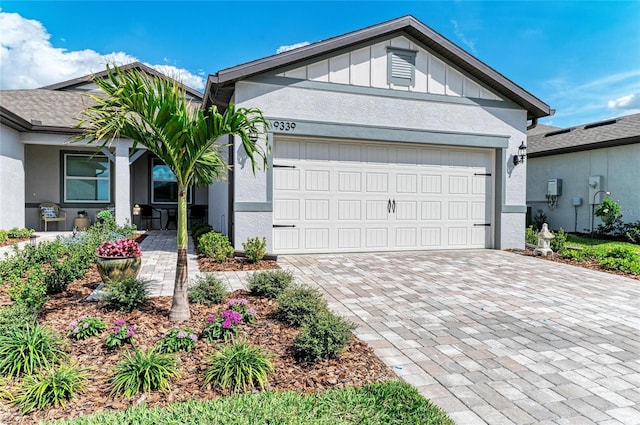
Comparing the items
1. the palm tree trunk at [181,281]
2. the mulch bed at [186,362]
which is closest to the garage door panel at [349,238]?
the mulch bed at [186,362]

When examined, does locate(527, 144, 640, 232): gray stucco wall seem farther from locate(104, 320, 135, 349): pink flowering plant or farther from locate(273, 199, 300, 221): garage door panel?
locate(104, 320, 135, 349): pink flowering plant

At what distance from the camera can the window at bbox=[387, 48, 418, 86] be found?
27.9ft

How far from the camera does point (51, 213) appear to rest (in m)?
12.3

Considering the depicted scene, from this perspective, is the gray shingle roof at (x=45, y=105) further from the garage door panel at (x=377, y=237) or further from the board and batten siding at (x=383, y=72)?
the garage door panel at (x=377, y=237)

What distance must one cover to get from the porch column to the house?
102 inches

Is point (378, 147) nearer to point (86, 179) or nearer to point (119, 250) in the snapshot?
point (119, 250)

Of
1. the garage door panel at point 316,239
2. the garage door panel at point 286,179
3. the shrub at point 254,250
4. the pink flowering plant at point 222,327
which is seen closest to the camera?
the pink flowering plant at point 222,327

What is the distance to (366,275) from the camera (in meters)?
6.39

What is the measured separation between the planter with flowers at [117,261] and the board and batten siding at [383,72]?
4.62 metres

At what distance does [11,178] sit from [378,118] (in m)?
10.0

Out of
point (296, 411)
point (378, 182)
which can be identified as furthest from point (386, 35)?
point (296, 411)

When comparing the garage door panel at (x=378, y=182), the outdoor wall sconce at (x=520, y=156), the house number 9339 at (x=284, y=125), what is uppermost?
the house number 9339 at (x=284, y=125)

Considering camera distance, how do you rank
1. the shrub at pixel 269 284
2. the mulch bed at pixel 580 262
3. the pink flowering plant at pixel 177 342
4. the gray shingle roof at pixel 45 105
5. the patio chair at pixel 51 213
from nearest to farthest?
the pink flowering plant at pixel 177 342
the shrub at pixel 269 284
the mulch bed at pixel 580 262
the gray shingle roof at pixel 45 105
the patio chair at pixel 51 213

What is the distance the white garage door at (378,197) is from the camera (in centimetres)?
818
